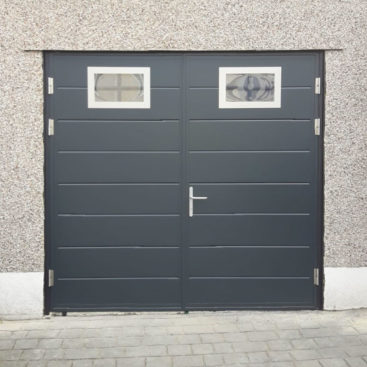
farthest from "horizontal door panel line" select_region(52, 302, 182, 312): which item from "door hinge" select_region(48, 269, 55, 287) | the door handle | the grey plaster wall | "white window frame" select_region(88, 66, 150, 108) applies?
"white window frame" select_region(88, 66, 150, 108)

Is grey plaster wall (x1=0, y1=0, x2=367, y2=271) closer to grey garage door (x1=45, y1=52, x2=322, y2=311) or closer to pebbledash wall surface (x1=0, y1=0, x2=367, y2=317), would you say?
pebbledash wall surface (x1=0, y1=0, x2=367, y2=317)

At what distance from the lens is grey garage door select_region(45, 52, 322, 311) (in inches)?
198

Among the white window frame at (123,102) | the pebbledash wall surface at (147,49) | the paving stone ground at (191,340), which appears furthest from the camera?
the white window frame at (123,102)

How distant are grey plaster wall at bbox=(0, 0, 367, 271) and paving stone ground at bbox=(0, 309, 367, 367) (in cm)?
84

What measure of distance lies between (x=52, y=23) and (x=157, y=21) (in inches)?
38.5

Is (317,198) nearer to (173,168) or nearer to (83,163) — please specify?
(173,168)

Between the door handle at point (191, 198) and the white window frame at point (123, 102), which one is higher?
Result: the white window frame at point (123, 102)

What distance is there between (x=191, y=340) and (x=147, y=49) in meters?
2.67

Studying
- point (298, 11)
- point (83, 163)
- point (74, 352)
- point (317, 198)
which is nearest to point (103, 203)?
point (83, 163)

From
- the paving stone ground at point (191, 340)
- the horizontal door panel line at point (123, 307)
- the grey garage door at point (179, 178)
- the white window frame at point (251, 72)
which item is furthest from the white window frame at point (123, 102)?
the paving stone ground at point (191, 340)

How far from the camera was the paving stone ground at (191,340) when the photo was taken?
4.08m

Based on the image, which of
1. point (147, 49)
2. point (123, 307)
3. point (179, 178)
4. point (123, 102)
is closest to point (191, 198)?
point (179, 178)

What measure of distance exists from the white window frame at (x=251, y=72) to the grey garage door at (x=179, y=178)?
0.01 metres

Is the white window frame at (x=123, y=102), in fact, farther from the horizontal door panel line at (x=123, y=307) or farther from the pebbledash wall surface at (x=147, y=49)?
the horizontal door panel line at (x=123, y=307)
